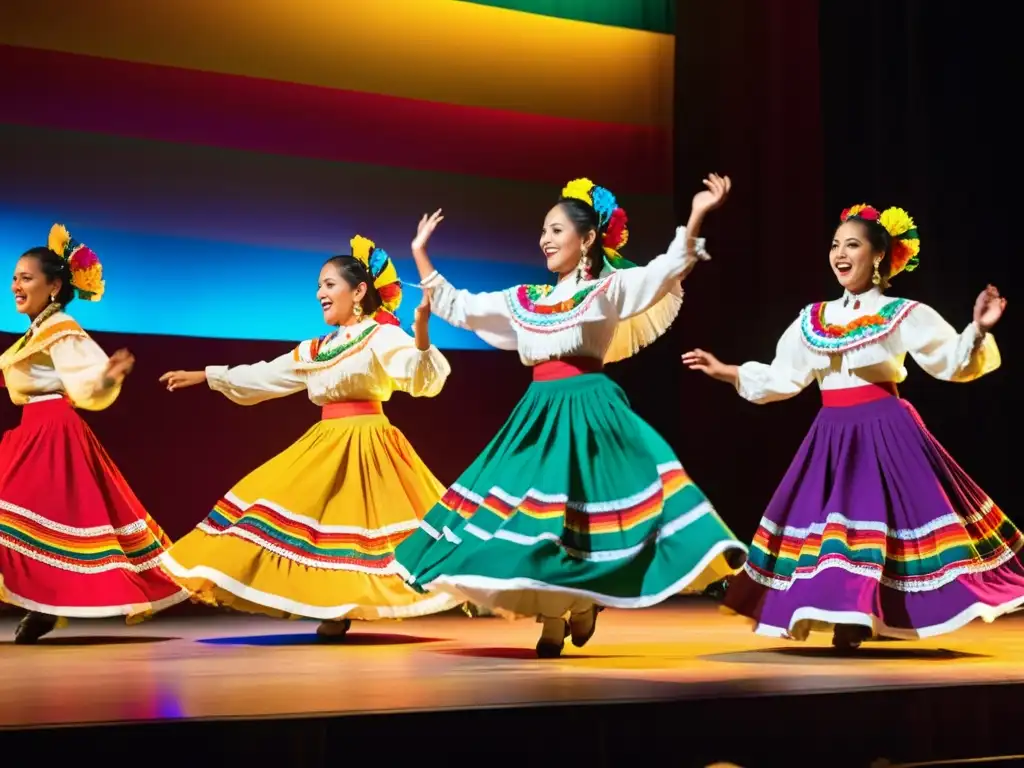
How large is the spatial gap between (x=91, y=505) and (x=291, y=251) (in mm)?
1623

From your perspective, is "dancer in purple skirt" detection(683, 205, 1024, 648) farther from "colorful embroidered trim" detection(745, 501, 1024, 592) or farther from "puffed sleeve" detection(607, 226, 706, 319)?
"puffed sleeve" detection(607, 226, 706, 319)

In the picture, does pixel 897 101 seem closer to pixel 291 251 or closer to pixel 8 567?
pixel 291 251

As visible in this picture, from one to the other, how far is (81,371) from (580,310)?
1.53 metres

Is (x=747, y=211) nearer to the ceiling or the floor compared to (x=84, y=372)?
nearer to the ceiling

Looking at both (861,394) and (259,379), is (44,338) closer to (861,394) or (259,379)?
(259,379)

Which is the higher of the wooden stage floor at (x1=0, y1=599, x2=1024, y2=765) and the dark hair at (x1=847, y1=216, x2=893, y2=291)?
the dark hair at (x1=847, y1=216, x2=893, y2=291)

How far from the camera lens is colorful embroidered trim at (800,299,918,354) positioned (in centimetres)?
411

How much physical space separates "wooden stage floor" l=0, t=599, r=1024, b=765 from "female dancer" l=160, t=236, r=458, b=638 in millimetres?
143

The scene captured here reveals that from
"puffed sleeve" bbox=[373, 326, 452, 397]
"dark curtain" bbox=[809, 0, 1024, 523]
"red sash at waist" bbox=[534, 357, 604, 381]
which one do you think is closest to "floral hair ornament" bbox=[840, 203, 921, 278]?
"red sash at waist" bbox=[534, 357, 604, 381]

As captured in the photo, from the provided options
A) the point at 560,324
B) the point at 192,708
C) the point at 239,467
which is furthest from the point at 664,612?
the point at 192,708

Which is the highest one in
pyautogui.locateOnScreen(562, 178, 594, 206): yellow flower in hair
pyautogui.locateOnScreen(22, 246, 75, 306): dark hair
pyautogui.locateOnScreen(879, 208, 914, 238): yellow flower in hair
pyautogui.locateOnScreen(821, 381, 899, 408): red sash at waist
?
pyautogui.locateOnScreen(562, 178, 594, 206): yellow flower in hair

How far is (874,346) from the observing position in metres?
4.11

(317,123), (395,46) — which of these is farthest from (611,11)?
(317,123)

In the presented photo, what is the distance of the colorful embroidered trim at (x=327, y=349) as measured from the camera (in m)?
4.70
